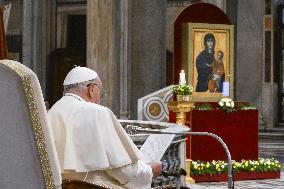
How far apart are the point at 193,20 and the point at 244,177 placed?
3063 millimetres

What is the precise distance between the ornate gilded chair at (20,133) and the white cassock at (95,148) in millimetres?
1196

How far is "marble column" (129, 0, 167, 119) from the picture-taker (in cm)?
1456

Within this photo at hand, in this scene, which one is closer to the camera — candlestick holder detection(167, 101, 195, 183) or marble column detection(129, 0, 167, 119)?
candlestick holder detection(167, 101, 195, 183)

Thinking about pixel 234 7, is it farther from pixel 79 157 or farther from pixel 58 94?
pixel 79 157

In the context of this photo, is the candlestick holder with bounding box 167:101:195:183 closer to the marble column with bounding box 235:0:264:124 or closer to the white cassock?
the white cassock

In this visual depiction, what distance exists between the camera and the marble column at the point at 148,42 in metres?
14.6

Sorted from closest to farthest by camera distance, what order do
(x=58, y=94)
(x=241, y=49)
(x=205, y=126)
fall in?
(x=205, y=126), (x=241, y=49), (x=58, y=94)

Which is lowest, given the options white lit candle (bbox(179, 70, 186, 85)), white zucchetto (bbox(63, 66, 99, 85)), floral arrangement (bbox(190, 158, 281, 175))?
floral arrangement (bbox(190, 158, 281, 175))

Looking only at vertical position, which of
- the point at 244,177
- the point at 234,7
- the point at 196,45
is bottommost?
the point at 244,177

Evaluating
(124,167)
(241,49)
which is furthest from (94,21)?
(124,167)

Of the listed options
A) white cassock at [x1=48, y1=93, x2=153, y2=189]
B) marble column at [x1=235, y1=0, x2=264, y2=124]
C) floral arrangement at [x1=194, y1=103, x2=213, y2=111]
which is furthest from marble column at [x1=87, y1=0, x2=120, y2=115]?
white cassock at [x1=48, y1=93, x2=153, y2=189]

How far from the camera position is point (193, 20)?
11891mm

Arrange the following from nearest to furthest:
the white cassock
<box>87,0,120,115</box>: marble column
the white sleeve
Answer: the white cassock, the white sleeve, <box>87,0,120,115</box>: marble column

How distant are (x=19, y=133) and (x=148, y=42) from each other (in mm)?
12748
